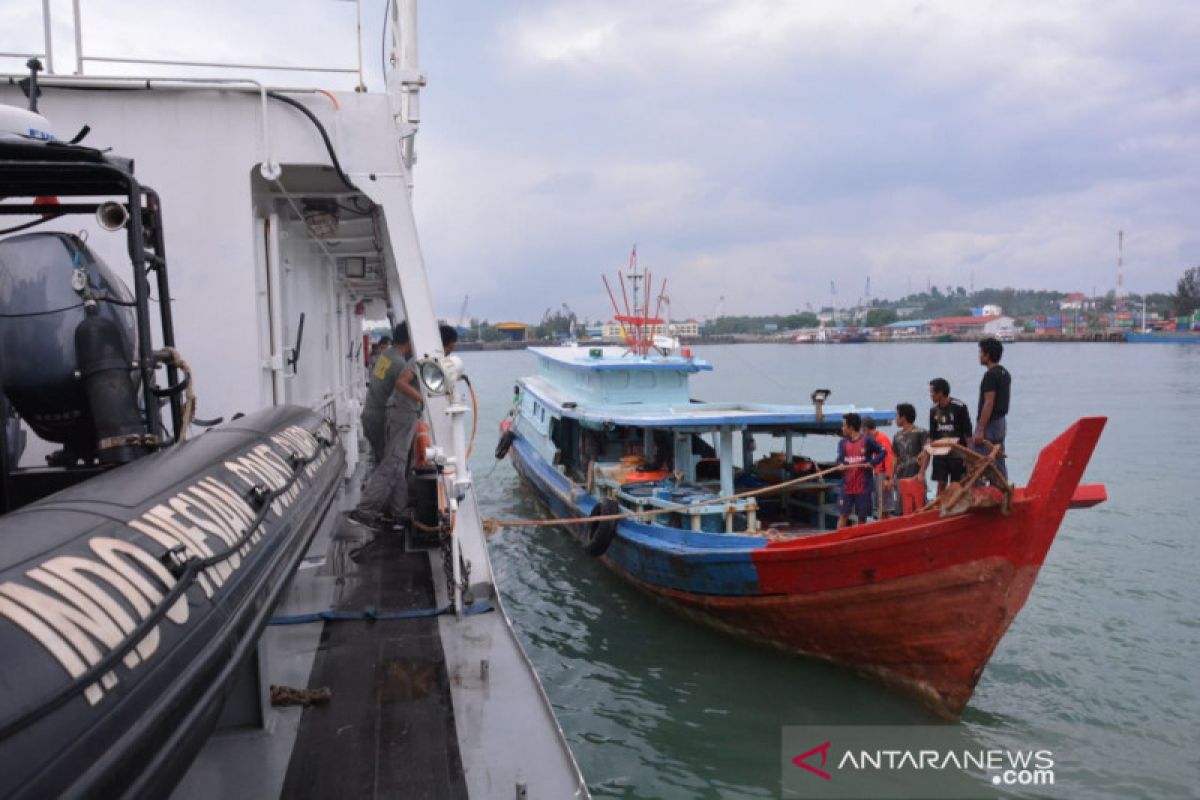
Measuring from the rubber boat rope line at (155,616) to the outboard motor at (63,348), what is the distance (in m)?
0.89

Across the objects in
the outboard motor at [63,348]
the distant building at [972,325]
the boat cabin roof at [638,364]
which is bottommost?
the boat cabin roof at [638,364]

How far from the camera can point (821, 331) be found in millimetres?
126062

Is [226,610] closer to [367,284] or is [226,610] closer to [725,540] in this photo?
[725,540]

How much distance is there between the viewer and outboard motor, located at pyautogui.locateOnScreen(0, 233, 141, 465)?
353 centimetres

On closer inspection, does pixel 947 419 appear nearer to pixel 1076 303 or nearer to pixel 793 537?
pixel 793 537

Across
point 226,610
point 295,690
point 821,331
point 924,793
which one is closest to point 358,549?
point 295,690

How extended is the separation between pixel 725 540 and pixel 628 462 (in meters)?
3.07

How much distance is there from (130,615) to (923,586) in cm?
612

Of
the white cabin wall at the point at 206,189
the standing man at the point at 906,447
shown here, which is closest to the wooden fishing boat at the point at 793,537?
the standing man at the point at 906,447

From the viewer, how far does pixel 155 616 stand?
207 cm

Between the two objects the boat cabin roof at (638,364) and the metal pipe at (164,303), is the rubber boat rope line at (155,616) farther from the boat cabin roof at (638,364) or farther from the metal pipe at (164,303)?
the boat cabin roof at (638,364)

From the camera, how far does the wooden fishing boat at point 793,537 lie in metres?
6.31

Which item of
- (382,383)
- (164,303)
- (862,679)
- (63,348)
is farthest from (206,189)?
(862,679)

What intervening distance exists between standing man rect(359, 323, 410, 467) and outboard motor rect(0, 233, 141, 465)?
3.02m
